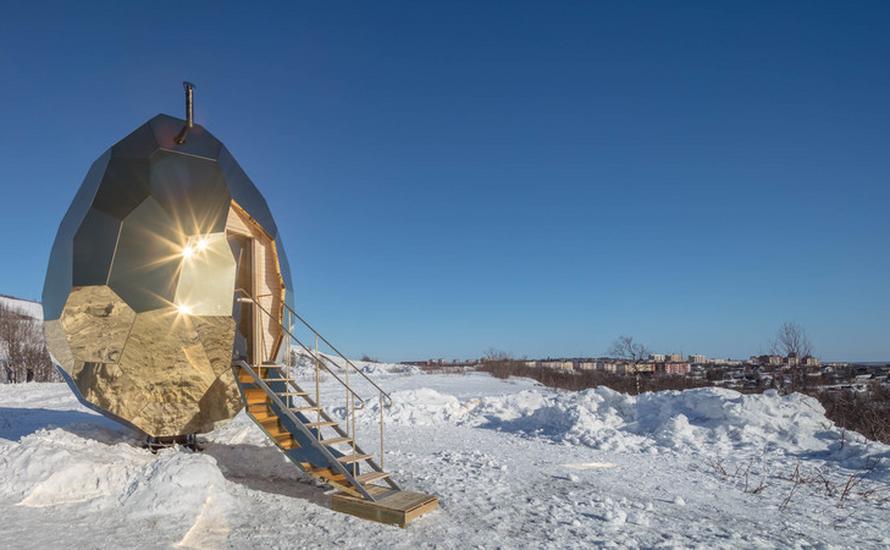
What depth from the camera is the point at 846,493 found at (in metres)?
7.21

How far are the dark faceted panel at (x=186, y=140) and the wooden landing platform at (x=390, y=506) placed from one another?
5.05 metres

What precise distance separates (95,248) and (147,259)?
29.5 inches

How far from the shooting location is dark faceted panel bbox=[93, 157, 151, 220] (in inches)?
269

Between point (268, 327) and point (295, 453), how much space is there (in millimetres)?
2355

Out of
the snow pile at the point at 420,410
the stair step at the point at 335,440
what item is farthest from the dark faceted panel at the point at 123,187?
the snow pile at the point at 420,410

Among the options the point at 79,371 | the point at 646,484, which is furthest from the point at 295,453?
the point at 646,484

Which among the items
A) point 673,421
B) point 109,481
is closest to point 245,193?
point 109,481

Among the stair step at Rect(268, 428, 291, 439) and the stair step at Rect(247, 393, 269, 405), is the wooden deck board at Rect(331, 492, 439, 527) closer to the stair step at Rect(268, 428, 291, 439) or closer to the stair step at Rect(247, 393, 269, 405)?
the stair step at Rect(268, 428, 291, 439)

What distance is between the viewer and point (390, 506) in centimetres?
595

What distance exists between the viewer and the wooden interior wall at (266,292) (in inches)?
326

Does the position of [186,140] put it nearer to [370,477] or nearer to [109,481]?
[109,481]

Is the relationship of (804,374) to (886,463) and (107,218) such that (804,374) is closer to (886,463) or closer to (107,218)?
(886,463)

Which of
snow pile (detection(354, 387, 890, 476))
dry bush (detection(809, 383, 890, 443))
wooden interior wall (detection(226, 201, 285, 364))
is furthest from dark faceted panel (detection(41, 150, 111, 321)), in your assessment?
dry bush (detection(809, 383, 890, 443))

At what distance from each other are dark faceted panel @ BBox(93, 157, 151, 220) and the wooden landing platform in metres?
4.57
